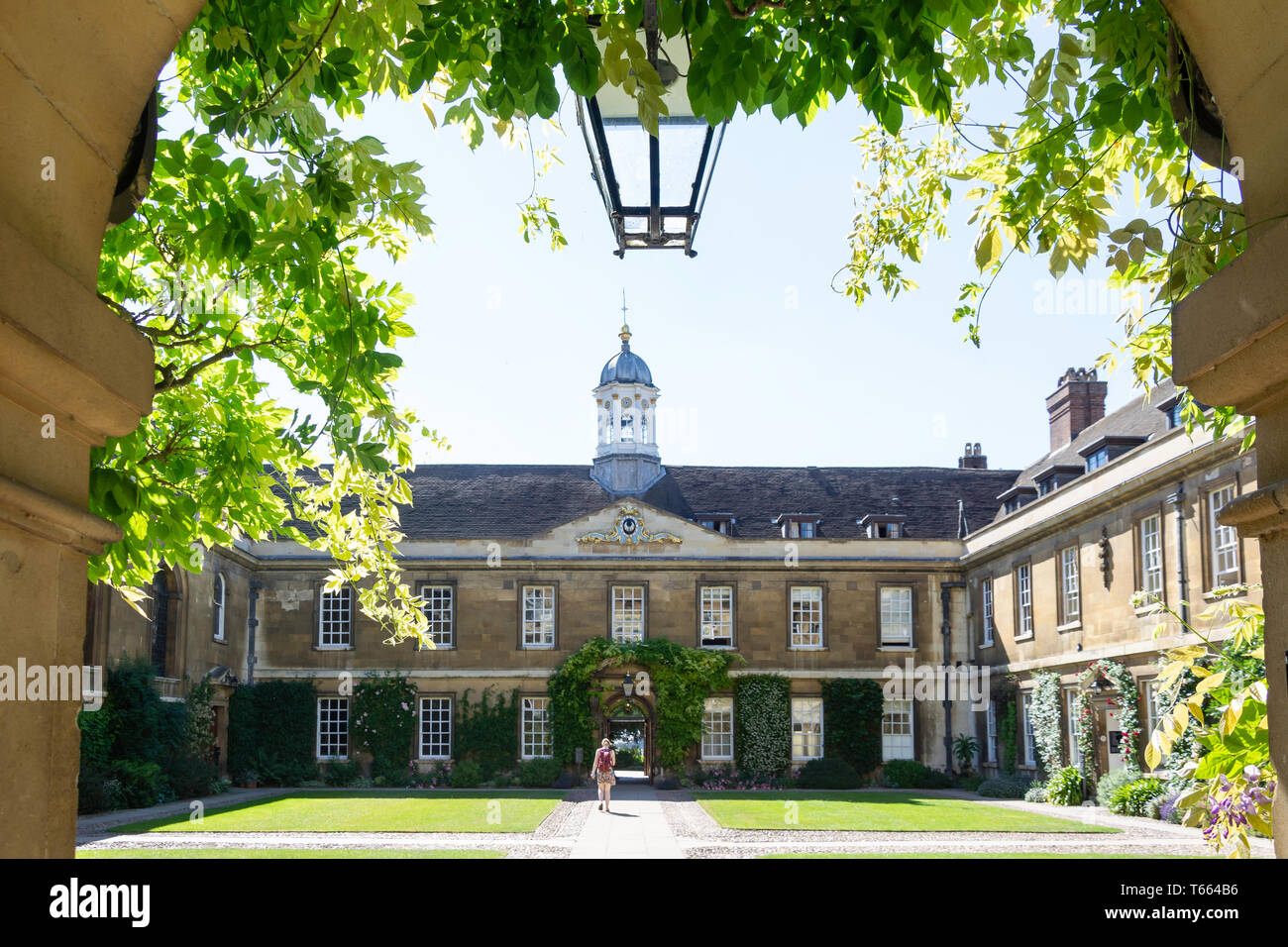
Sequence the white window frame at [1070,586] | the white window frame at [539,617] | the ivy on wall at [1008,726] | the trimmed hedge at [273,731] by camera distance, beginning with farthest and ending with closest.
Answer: the white window frame at [539,617] → the trimmed hedge at [273,731] → the ivy on wall at [1008,726] → the white window frame at [1070,586]

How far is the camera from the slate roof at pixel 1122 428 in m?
23.3

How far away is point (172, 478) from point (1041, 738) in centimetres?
2211

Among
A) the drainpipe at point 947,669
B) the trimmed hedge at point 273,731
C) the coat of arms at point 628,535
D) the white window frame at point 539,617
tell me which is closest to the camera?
the trimmed hedge at point 273,731

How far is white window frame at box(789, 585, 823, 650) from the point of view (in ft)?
98.4

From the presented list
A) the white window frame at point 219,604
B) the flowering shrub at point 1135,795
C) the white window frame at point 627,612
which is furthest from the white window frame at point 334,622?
the flowering shrub at point 1135,795

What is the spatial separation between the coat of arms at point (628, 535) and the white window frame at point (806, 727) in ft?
16.9

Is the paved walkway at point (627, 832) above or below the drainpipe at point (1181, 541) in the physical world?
below

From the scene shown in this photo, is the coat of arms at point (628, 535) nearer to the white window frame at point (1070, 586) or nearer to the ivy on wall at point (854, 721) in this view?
the ivy on wall at point (854, 721)

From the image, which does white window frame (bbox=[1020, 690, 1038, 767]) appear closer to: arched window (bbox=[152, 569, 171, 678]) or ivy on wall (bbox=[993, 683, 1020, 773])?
ivy on wall (bbox=[993, 683, 1020, 773])

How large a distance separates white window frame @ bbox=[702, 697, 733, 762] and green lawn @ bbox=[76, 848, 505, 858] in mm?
15737

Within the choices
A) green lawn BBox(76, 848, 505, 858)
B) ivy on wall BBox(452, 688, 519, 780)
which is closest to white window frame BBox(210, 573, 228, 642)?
ivy on wall BBox(452, 688, 519, 780)
